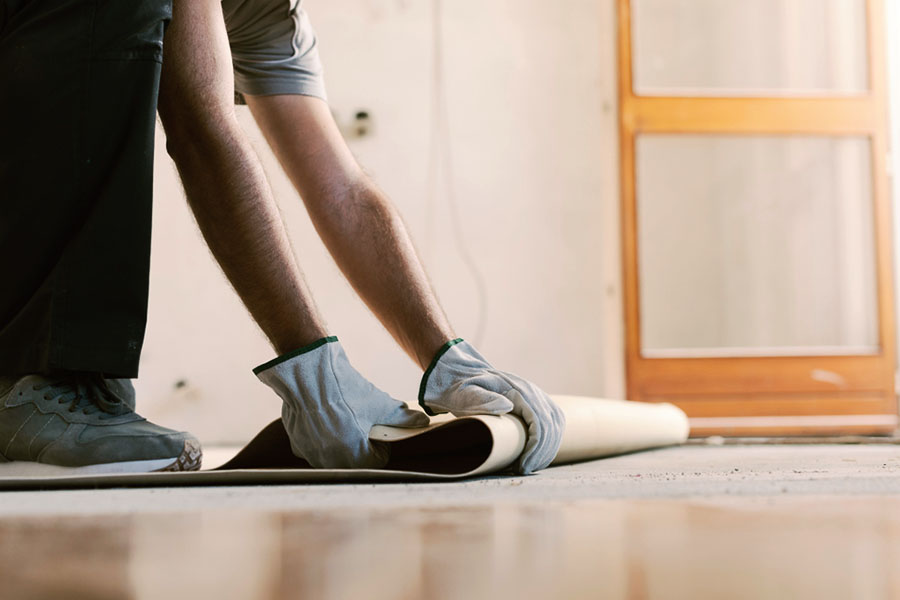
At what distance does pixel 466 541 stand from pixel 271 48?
1.03 metres

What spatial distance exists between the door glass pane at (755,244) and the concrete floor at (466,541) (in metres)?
2.54

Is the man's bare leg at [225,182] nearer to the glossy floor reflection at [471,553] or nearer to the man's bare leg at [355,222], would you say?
the man's bare leg at [355,222]

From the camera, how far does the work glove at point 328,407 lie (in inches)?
38.3

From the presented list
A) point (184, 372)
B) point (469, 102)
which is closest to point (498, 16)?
point (469, 102)

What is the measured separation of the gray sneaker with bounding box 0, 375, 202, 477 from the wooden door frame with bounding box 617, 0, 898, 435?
229cm

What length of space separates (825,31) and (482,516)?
129 inches

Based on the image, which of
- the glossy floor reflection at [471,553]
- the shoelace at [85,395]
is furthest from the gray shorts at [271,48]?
the glossy floor reflection at [471,553]

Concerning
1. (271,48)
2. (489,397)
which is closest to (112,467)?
(489,397)

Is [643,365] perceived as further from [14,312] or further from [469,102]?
[14,312]

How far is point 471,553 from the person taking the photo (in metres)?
0.43

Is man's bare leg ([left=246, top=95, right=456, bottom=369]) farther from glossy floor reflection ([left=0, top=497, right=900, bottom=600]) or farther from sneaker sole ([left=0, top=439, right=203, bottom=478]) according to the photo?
glossy floor reflection ([left=0, top=497, right=900, bottom=600])

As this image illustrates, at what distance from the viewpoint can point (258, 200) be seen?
1029 mm

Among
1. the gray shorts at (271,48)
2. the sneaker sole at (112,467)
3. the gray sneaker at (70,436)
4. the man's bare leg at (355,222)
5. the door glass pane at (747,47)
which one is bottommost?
the sneaker sole at (112,467)

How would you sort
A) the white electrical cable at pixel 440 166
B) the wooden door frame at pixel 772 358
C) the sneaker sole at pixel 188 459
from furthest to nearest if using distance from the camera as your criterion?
the white electrical cable at pixel 440 166 → the wooden door frame at pixel 772 358 → the sneaker sole at pixel 188 459
